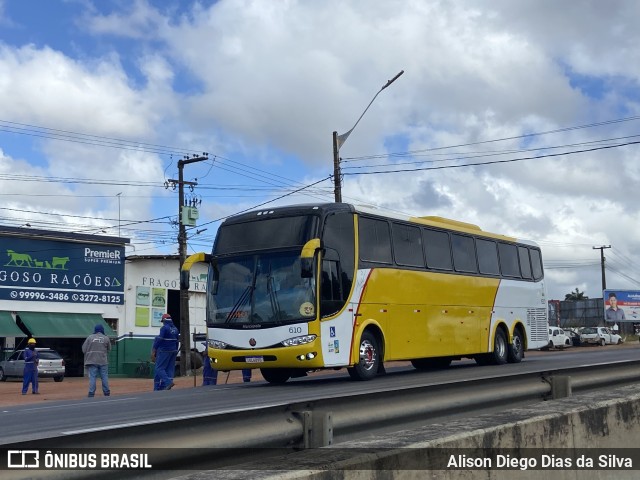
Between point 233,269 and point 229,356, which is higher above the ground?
point 233,269

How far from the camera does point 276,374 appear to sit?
17.3 metres

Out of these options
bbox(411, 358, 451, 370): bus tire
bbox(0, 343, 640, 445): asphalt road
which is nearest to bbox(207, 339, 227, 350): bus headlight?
bbox(0, 343, 640, 445): asphalt road

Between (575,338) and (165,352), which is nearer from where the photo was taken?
(165,352)

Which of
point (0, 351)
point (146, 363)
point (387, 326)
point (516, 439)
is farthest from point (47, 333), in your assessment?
point (516, 439)

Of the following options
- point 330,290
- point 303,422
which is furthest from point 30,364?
point 303,422

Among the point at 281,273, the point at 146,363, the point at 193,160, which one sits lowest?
the point at 146,363

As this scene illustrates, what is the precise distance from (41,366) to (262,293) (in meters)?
25.9

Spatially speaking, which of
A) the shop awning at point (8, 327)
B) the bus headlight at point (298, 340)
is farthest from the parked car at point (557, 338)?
the bus headlight at point (298, 340)

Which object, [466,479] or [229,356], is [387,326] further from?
[466,479]

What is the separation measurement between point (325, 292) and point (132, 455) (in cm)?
1135

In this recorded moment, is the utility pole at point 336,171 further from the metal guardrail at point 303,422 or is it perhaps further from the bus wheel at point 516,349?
the metal guardrail at point 303,422

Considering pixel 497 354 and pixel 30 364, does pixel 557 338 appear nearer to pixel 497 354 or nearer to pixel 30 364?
pixel 497 354

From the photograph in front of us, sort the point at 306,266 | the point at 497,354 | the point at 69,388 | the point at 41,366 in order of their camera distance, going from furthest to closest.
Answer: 1. the point at 41,366
2. the point at 69,388
3. the point at 497,354
4. the point at 306,266

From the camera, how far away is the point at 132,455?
4.16 meters
